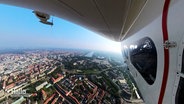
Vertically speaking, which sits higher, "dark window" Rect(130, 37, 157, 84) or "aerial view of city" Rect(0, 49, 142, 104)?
"dark window" Rect(130, 37, 157, 84)

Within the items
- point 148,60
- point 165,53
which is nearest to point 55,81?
point 148,60

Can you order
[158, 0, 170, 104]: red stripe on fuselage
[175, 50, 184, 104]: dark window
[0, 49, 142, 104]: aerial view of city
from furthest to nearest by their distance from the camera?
[0, 49, 142, 104]: aerial view of city, [158, 0, 170, 104]: red stripe on fuselage, [175, 50, 184, 104]: dark window

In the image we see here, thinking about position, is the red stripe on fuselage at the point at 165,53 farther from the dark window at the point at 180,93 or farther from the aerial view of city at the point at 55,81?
the aerial view of city at the point at 55,81

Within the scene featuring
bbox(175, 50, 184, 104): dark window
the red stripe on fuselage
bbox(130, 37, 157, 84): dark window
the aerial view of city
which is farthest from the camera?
the aerial view of city

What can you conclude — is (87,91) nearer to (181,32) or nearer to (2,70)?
(2,70)

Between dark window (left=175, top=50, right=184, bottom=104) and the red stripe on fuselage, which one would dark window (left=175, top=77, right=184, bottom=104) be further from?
the red stripe on fuselage

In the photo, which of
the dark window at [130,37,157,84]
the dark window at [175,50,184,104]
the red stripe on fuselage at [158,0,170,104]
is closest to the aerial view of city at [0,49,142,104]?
the dark window at [130,37,157,84]

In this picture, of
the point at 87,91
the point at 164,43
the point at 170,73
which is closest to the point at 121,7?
the point at 164,43

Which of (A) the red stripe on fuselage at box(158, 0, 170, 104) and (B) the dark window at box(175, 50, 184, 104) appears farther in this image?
(A) the red stripe on fuselage at box(158, 0, 170, 104)

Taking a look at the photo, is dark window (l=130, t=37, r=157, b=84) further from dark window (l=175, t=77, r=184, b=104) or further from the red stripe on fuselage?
dark window (l=175, t=77, r=184, b=104)

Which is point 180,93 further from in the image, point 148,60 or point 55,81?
point 55,81
